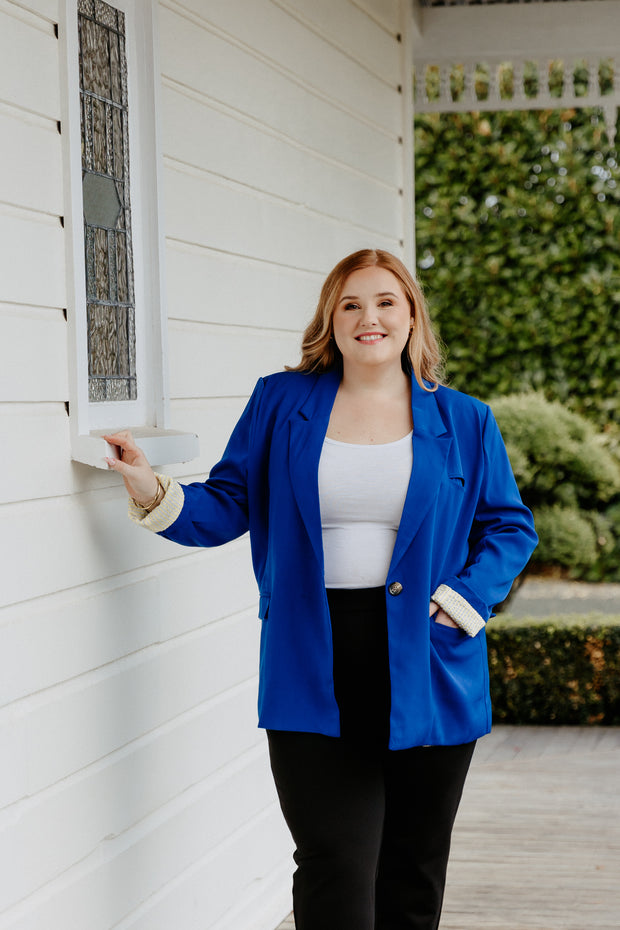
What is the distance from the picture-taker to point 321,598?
2.13m

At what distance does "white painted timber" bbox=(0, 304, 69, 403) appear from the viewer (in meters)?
1.97

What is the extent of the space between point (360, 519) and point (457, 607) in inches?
9.4

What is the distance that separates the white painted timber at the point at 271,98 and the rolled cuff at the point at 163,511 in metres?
0.96

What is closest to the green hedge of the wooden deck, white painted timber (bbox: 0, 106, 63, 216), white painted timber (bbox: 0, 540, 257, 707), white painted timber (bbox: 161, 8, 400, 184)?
the wooden deck

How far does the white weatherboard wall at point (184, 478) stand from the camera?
201 cm

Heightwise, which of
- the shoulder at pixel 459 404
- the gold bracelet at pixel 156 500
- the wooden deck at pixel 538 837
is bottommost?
the wooden deck at pixel 538 837

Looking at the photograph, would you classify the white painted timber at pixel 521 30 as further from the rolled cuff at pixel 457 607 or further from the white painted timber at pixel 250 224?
the rolled cuff at pixel 457 607

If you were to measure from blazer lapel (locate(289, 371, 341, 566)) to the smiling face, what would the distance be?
0.09m

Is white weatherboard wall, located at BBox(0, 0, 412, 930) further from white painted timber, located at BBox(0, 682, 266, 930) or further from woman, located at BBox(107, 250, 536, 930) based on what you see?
woman, located at BBox(107, 250, 536, 930)

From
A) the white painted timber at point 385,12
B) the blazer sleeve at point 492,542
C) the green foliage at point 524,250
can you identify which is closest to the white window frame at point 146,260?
the blazer sleeve at point 492,542

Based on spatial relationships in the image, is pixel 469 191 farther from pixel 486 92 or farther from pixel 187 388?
pixel 187 388

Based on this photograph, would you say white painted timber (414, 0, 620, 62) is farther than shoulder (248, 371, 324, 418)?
Yes

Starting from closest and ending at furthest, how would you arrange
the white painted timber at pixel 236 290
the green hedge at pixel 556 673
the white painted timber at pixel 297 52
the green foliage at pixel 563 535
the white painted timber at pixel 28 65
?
the white painted timber at pixel 28 65 → the white painted timber at pixel 236 290 → the white painted timber at pixel 297 52 → the green hedge at pixel 556 673 → the green foliage at pixel 563 535

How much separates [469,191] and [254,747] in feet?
17.9
